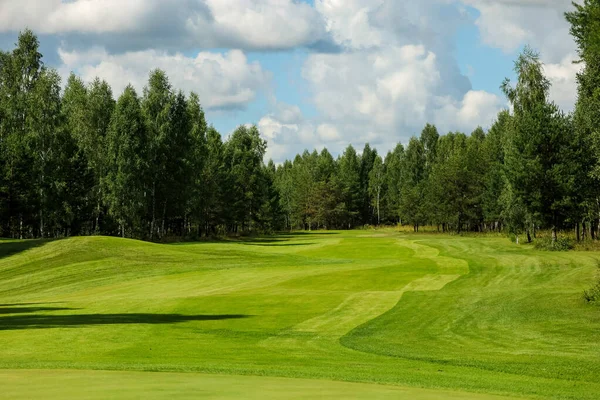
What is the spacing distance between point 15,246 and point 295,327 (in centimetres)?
3898

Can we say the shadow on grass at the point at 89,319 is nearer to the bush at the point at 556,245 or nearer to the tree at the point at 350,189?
the bush at the point at 556,245

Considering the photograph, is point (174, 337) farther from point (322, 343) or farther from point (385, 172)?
point (385, 172)

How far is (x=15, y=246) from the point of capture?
187ft

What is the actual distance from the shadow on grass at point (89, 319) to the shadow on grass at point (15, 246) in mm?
27391

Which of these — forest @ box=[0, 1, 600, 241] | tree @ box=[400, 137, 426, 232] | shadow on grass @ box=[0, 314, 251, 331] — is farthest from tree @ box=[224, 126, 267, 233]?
shadow on grass @ box=[0, 314, 251, 331]

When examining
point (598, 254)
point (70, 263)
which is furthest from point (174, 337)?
point (598, 254)

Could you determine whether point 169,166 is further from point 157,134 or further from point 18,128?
point 18,128

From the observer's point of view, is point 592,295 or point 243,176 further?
point 243,176

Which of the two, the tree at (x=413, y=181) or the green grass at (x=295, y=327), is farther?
the tree at (x=413, y=181)

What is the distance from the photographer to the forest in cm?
6931

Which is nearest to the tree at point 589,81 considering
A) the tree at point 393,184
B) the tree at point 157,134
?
the tree at point 157,134

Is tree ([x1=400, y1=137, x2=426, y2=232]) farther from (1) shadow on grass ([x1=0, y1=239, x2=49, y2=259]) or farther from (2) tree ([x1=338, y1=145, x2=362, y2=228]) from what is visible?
(1) shadow on grass ([x1=0, y1=239, x2=49, y2=259])

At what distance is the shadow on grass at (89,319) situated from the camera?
26.3 meters

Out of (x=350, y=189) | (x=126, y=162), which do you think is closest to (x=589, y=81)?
(x=126, y=162)
